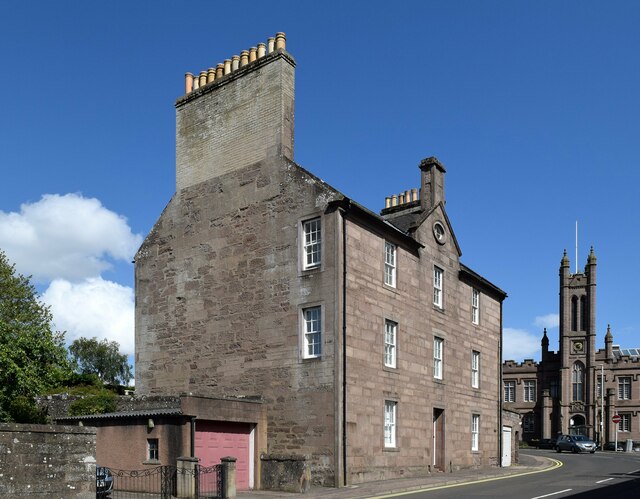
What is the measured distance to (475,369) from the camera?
3500 centimetres

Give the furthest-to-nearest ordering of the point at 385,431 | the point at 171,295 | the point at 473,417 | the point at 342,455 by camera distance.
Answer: the point at 473,417
the point at 171,295
the point at 385,431
the point at 342,455

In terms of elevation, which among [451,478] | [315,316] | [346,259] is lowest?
[451,478]

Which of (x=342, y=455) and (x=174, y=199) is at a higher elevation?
(x=174, y=199)

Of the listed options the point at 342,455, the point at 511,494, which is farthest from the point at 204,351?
the point at 511,494

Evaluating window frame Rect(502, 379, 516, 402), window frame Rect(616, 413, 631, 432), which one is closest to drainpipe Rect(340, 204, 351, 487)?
window frame Rect(616, 413, 631, 432)

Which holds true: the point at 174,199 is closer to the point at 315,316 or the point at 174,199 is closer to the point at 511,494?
the point at 315,316

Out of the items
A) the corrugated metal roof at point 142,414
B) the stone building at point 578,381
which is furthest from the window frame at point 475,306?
the stone building at point 578,381

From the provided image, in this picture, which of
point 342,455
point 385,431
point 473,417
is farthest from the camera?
point 473,417

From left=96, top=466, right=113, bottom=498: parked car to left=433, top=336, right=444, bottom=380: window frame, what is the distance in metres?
14.6

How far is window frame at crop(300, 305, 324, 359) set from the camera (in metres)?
25.3

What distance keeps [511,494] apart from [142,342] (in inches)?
634

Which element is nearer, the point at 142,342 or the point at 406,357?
the point at 406,357

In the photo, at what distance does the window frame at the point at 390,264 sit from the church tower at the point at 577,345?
63052 mm

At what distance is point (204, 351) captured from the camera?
1124 inches
